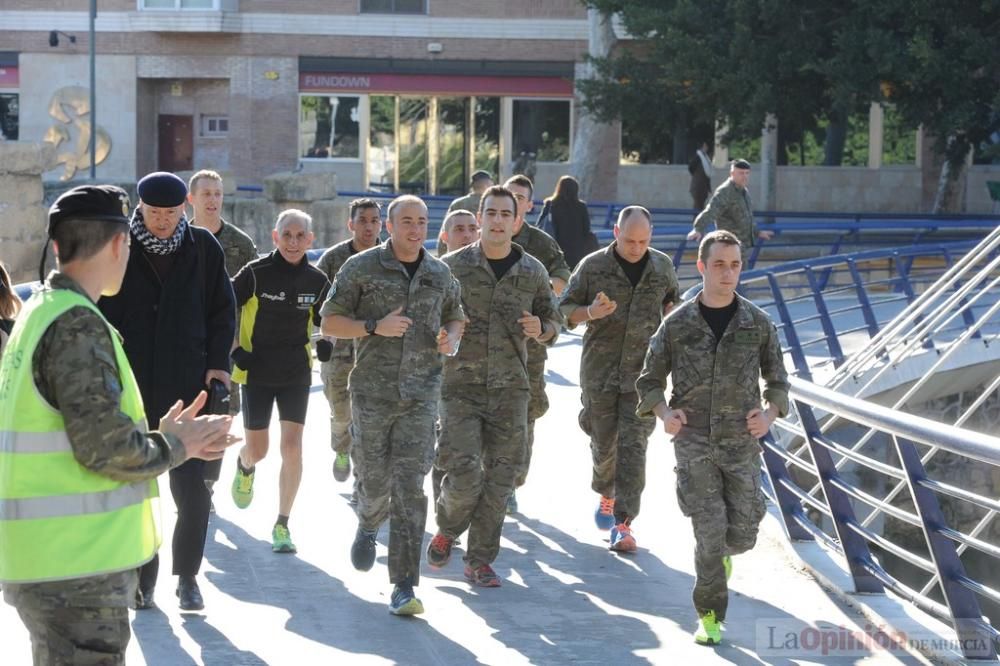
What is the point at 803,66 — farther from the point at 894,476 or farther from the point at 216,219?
the point at 894,476

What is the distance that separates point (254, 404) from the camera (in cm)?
869

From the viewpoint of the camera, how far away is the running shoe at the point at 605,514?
30.7ft

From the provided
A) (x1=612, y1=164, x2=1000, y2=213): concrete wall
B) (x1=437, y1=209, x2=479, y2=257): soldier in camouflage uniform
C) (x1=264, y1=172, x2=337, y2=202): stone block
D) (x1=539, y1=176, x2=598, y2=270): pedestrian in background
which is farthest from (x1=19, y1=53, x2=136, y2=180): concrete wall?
(x1=437, y1=209, x2=479, y2=257): soldier in camouflage uniform

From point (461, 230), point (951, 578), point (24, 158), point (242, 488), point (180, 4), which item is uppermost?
point (180, 4)

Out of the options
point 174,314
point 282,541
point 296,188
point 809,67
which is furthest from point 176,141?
point 174,314

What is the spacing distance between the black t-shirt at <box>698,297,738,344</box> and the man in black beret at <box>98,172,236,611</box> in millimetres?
2001

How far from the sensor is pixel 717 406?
689 centimetres

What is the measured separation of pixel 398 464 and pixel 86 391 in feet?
11.3

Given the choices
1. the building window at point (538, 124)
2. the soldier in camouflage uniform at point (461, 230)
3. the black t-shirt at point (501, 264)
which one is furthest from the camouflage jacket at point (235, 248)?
the building window at point (538, 124)

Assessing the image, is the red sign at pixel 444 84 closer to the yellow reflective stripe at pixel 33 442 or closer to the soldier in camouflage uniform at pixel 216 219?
the soldier in camouflage uniform at pixel 216 219

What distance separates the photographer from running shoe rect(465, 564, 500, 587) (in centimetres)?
796

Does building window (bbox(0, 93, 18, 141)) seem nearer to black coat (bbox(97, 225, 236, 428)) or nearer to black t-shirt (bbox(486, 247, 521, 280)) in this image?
black t-shirt (bbox(486, 247, 521, 280))

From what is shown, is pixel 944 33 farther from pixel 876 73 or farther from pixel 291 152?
pixel 291 152

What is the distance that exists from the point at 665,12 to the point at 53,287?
3019cm
